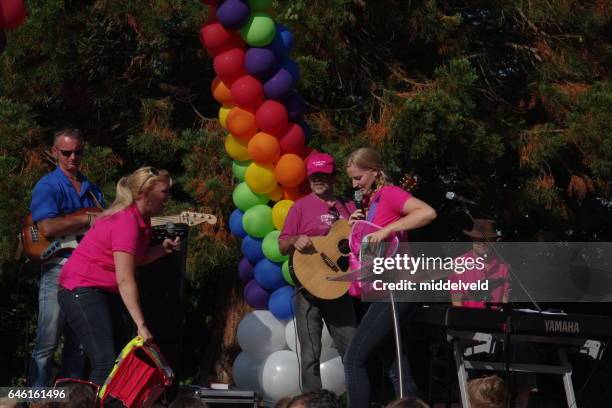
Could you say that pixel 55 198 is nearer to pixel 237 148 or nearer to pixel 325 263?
pixel 325 263

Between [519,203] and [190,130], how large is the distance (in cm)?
284

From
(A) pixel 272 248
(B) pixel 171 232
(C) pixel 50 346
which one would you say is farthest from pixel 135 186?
(A) pixel 272 248

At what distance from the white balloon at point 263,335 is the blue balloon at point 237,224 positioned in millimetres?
594

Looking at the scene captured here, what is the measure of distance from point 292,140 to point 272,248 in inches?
29.6

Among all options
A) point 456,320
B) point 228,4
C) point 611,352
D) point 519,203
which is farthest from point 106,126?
point 611,352

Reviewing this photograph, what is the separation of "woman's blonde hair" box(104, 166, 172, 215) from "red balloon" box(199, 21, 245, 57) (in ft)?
6.53

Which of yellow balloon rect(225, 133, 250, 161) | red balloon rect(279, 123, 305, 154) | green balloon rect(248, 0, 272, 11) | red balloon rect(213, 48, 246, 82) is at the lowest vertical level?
yellow balloon rect(225, 133, 250, 161)

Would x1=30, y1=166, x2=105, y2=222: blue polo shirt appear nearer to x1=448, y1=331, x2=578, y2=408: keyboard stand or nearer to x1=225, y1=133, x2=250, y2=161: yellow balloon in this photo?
x1=225, y1=133, x2=250, y2=161: yellow balloon

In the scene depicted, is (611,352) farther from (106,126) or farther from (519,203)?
(106,126)

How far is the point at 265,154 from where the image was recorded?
7.04 metres

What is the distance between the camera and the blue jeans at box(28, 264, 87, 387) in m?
5.80

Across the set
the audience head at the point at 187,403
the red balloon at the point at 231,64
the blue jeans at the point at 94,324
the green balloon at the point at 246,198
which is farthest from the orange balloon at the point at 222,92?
the audience head at the point at 187,403

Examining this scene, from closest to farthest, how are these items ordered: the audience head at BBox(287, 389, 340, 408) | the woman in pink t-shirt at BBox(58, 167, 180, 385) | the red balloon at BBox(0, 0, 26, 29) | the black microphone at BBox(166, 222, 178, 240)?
the audience head at BBox(287, 389, 340, 408), the woman in pink t-shirt at BBox(58, 167, 180, 385), the red balloon at BBox(0, 0, 26, 29), the black microphone at BBox(166, 222, 178, 240)

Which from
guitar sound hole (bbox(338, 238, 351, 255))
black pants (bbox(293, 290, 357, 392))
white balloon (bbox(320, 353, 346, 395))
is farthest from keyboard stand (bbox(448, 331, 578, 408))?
white balloon (bbox(320, 353, 346, 395))
